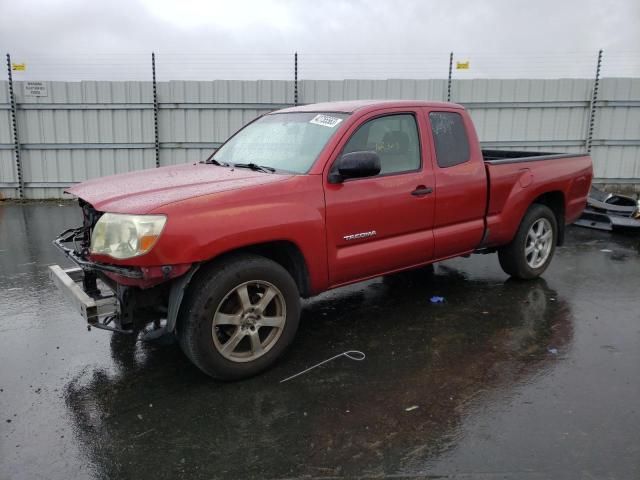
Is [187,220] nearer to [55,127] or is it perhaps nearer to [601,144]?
[55,127]

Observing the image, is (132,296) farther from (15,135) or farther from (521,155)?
(15,135)

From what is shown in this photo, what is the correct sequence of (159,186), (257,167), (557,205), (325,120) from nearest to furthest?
(159,186) → (257,167) → (325,120) → (557,205)

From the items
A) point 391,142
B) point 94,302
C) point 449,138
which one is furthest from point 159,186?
point 449,138

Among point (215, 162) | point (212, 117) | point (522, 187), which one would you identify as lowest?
point (522, 187)

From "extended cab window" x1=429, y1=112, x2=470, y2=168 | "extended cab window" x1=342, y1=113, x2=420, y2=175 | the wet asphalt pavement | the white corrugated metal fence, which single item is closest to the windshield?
"extended cab window" x1=342, y1=113, x2=420, y2=175

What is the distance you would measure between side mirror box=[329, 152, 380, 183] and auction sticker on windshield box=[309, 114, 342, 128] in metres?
0.44

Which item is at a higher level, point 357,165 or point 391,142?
point 391,142

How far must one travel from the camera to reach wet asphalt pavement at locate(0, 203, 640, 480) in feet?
9.25

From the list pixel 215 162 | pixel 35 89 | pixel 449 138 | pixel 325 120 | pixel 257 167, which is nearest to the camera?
pixel 257 167

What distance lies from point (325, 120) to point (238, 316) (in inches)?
68.5

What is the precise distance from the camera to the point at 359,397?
11.3 ft

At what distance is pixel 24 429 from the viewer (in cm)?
313

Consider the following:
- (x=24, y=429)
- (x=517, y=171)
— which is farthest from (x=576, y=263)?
(x=24, y=429)

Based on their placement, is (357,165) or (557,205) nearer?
(357,165)
